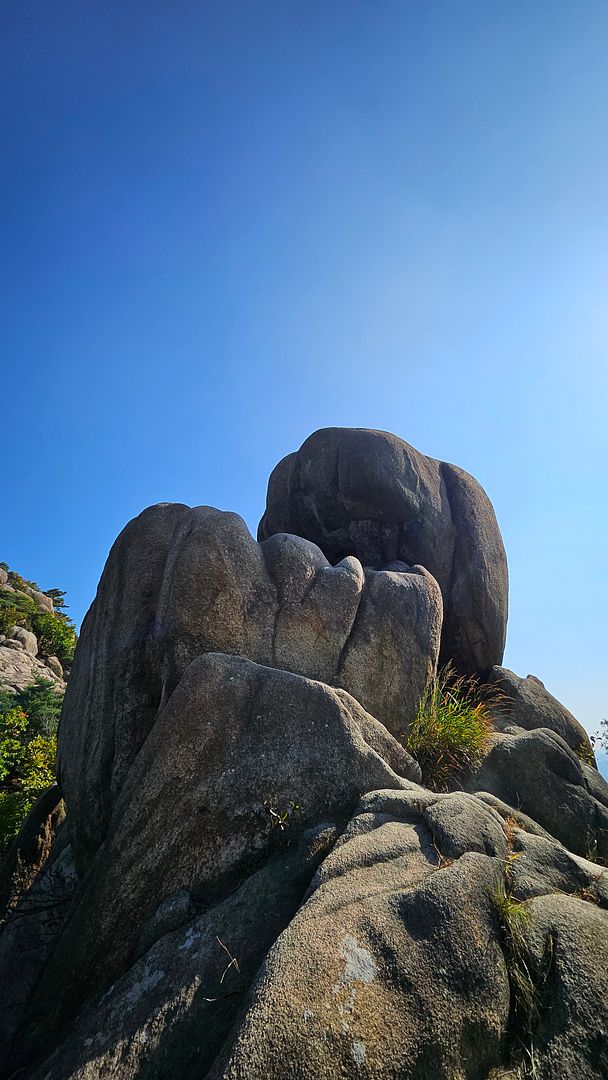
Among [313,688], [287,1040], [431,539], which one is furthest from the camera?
[431,539]

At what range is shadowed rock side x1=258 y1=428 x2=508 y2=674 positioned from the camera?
8.46 meters

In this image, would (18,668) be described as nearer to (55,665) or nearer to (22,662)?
(22,662)

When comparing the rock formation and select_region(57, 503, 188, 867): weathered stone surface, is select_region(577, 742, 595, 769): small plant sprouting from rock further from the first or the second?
select_region(57, 503, 188, 867): weathered stone surface

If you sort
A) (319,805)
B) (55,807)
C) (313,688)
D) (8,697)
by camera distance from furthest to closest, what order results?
1. (8,697)
2. (55,807)
3. (313,688)
4. (319,805)

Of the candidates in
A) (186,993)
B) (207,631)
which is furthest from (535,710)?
(186,993)

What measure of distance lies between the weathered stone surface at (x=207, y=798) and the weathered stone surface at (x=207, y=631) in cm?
84

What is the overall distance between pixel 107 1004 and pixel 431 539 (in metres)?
6.60

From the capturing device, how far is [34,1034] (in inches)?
139

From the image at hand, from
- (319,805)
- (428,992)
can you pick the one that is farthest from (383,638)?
(428,992)

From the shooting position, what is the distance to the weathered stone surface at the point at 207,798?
12.2ft

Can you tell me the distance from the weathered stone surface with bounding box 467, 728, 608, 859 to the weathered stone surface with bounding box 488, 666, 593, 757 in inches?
53.9

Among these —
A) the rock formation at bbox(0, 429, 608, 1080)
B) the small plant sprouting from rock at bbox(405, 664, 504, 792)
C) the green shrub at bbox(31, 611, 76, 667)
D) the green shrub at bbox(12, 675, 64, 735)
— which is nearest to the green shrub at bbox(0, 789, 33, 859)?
the rock formation at bbox(0, 429, 608, 1080)

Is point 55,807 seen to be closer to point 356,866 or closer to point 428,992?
point 356,866

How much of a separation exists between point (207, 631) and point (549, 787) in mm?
3774
